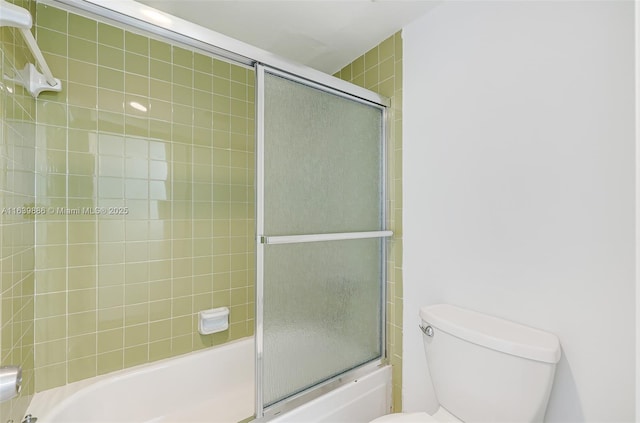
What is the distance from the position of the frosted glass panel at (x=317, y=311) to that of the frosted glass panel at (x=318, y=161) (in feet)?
0.38

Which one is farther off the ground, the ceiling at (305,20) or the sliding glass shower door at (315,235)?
the ceiling at (305,20)

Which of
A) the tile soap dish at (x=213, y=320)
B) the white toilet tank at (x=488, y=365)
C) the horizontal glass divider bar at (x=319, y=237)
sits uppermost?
the horizontal glass divider bar at (x=319, y=237)

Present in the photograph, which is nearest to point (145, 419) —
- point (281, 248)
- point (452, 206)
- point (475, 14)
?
point (281, 248)

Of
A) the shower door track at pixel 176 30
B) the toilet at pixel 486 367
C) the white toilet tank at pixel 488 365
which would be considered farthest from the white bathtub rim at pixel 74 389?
the shower door track at pixel 176 30

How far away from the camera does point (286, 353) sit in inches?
47.5

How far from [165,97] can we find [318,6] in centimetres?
98

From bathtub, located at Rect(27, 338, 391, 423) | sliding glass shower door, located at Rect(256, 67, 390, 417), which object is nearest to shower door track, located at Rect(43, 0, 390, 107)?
sliding glass shower door, located at Rect(256, 67, 390, 417)

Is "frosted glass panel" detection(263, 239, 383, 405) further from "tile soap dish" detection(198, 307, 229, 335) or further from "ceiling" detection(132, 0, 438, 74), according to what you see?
"ceiling" detection(132, 0, 438, 74)

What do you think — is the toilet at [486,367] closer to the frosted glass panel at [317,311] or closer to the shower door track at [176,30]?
the frosted glass panel at [317,311]

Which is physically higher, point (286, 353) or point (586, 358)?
point (586, 358)

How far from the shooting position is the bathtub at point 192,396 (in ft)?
4.30

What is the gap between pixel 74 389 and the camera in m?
1.42

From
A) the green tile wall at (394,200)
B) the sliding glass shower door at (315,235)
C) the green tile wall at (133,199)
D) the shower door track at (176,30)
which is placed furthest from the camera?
the green tile wall at (394,200)

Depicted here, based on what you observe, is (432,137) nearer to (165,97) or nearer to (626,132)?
(626,132)
